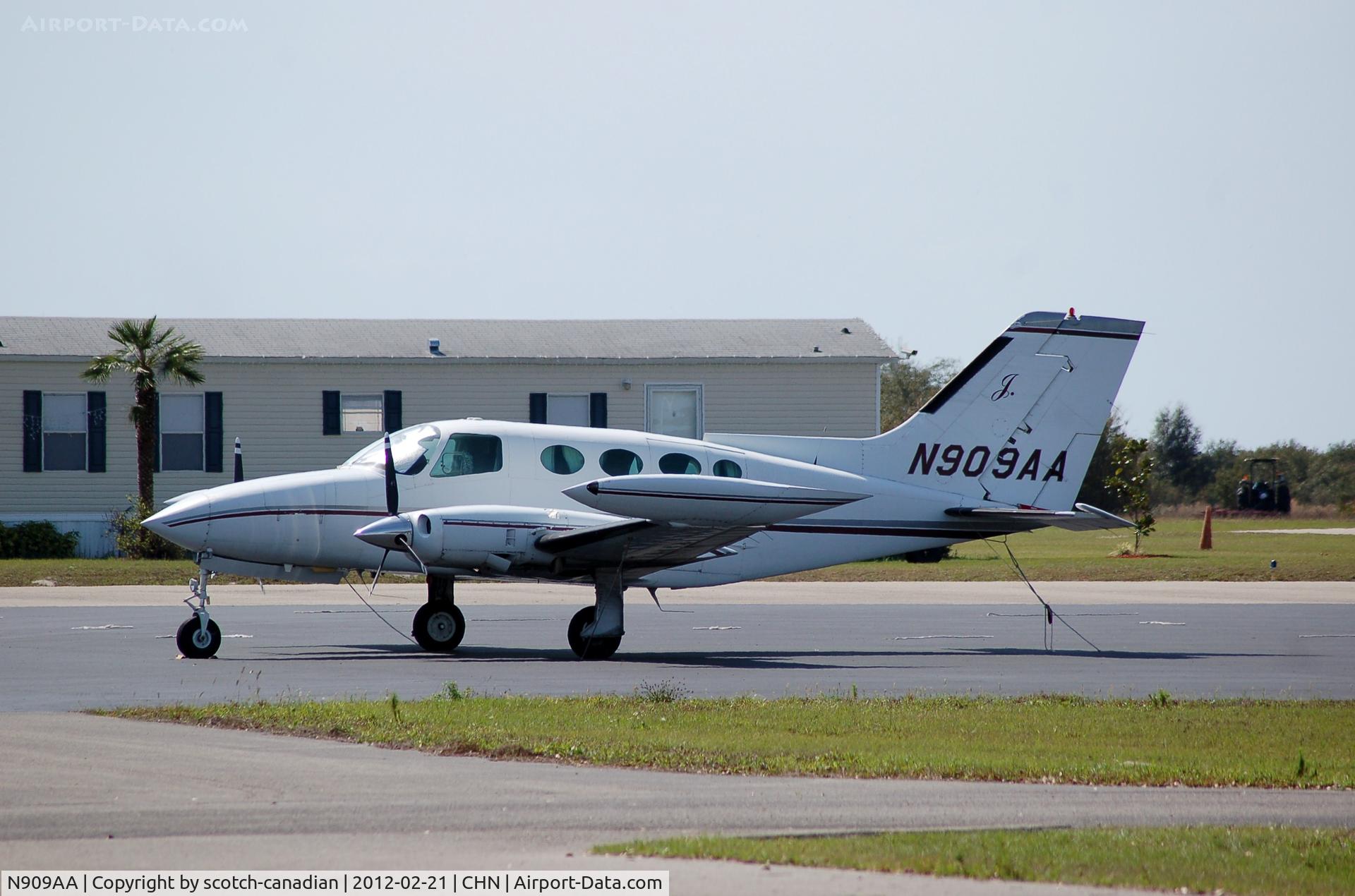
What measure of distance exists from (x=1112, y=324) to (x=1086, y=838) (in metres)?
14.1

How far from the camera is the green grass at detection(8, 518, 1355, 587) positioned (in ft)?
99.1

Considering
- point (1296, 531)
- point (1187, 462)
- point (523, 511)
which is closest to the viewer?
point (523, 511)

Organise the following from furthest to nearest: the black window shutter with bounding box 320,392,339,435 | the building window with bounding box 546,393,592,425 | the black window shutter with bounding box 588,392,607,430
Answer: the building window with bounding box 546,393,592,425 < the black window shutter with bounding box 588,392,607,430 < the black window shutter with bounding box 320,392,339,435

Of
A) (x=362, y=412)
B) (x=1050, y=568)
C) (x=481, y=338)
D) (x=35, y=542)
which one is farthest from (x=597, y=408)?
(x=35, y=542)

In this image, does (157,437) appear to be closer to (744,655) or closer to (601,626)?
(601,626)

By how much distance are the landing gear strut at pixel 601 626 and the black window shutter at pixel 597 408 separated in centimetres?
2043

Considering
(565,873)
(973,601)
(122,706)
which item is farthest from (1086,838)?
(973,601)

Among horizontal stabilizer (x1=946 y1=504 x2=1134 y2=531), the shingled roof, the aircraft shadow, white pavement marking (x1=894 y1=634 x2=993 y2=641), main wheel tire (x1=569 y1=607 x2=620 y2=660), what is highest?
the shingled roof

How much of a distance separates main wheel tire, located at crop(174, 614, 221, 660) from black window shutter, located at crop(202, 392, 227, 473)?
21681 mm

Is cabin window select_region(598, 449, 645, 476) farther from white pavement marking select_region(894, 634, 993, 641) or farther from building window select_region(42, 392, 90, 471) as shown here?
building window select_region(42, 392, 90, 471)

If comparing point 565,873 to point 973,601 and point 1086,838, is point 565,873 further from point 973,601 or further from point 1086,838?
point 973,601

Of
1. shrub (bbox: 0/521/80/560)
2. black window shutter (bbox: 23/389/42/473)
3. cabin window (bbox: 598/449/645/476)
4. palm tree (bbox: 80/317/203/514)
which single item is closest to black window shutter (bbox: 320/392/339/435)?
palm tree (bbox: 80/317/203/514)

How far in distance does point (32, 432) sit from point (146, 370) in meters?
3.87

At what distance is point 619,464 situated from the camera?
18266 mm
